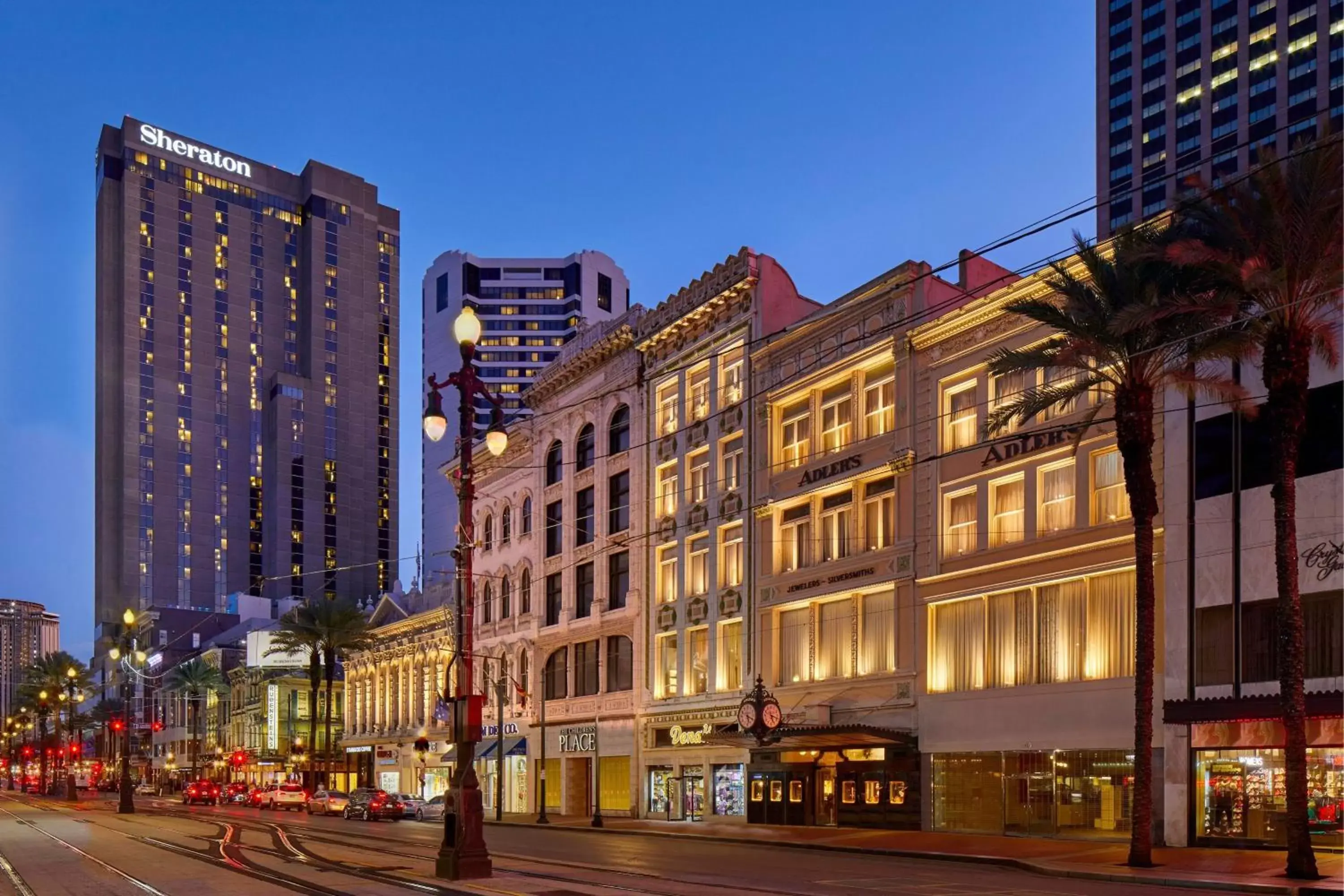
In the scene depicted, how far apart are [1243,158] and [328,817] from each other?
99.0 m

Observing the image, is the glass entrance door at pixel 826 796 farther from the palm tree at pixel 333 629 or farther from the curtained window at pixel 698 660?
the palm tree at pixel 333 629

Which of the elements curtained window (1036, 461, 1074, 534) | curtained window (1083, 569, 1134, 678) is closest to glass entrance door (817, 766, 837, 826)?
curtained window (1083, 569, 1134, 678)

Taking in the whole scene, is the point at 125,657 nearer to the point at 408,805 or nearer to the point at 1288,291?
the point at 408,805

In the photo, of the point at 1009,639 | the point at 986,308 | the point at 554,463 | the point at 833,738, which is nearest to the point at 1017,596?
the point at 1009,639

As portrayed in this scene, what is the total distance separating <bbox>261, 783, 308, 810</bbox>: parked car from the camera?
78.9 meters

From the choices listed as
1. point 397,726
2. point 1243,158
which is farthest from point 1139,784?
point 1243,158

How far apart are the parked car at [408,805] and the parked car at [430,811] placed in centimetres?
15

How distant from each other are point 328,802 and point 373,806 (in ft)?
26.2

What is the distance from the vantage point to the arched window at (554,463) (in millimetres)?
65438

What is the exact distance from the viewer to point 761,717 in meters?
43.8

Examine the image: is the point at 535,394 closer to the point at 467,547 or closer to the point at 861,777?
the point at 861,777

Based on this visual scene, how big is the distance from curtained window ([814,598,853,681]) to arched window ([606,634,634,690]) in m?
12.9

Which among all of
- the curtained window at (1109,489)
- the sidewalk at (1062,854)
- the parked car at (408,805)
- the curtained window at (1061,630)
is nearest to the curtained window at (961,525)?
the curtained window at (1061,630)

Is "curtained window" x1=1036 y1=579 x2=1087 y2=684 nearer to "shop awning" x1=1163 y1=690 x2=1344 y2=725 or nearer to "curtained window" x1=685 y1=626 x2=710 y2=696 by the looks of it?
"shop awning" x1=1163 y1=690 x2=1344 y2=725
